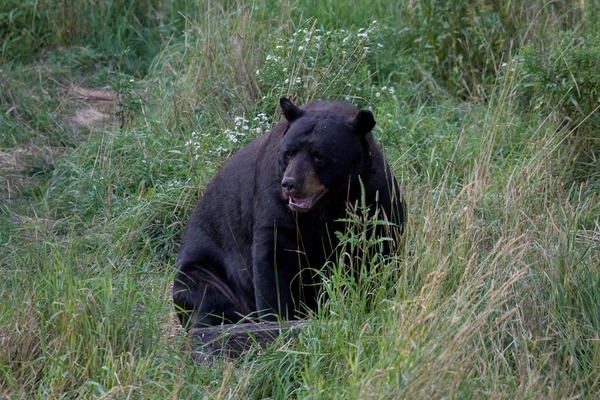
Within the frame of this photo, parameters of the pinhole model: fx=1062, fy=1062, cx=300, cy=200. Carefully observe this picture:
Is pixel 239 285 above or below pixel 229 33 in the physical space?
below

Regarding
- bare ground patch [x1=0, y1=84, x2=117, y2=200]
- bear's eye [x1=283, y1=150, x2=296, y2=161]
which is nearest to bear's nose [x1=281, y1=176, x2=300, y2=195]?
bear's eye [x1=283, y1=150, x2=296, y2=161]

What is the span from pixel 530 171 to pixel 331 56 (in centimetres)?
179

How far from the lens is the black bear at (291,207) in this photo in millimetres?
5559

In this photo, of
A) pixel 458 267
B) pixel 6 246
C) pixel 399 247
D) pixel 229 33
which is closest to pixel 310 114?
pixel 399 247

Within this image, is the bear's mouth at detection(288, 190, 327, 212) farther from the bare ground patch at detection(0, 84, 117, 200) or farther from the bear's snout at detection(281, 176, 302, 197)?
the bare ground patch at detection(0, 84, 117, 200)

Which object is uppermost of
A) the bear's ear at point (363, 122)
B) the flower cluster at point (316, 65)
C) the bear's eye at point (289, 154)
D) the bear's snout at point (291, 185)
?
the bear's ear at point (363, 122)

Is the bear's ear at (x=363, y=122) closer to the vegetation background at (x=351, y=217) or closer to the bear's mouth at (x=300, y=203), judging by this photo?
the bear's mouth at (x=300, y=203)

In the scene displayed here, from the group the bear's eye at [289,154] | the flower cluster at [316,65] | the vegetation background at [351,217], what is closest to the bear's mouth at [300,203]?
the bear's eye at [289,154]

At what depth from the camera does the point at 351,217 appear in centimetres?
549

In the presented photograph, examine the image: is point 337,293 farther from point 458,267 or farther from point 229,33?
point 229,33

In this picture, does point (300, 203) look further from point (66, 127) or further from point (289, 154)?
point (66, 127)

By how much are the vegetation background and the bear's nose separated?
0.46 metres

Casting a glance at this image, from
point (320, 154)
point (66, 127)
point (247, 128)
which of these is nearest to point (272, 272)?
point (320, 154)

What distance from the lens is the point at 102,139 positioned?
25.2 feet
